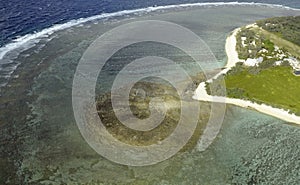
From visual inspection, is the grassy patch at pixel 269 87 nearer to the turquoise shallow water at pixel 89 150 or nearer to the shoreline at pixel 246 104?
the shoreline at pixel 246 104

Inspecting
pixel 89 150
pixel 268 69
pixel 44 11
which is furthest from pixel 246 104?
pixel 44 11

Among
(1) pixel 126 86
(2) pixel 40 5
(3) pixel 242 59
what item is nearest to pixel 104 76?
(1) pixel 126 86

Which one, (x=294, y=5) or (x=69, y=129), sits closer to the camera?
(x=69, y=129)

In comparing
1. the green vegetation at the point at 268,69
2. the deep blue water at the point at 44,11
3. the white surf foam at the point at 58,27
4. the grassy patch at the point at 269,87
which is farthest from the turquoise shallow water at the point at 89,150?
the deep blue water at the point at 44,11

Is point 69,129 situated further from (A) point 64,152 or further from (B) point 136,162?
(B) point 136,162

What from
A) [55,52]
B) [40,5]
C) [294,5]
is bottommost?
[294,5]

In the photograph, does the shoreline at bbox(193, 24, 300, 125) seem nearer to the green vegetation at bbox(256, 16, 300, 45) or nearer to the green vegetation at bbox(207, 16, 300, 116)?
the green vegetation at bbox(207, 16, 300, 116)

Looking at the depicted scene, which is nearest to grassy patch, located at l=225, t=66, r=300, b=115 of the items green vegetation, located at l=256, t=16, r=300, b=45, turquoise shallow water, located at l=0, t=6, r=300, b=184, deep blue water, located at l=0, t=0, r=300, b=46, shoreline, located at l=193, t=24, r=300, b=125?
shoreline, located at l=193, t=24, r=300, b=125
